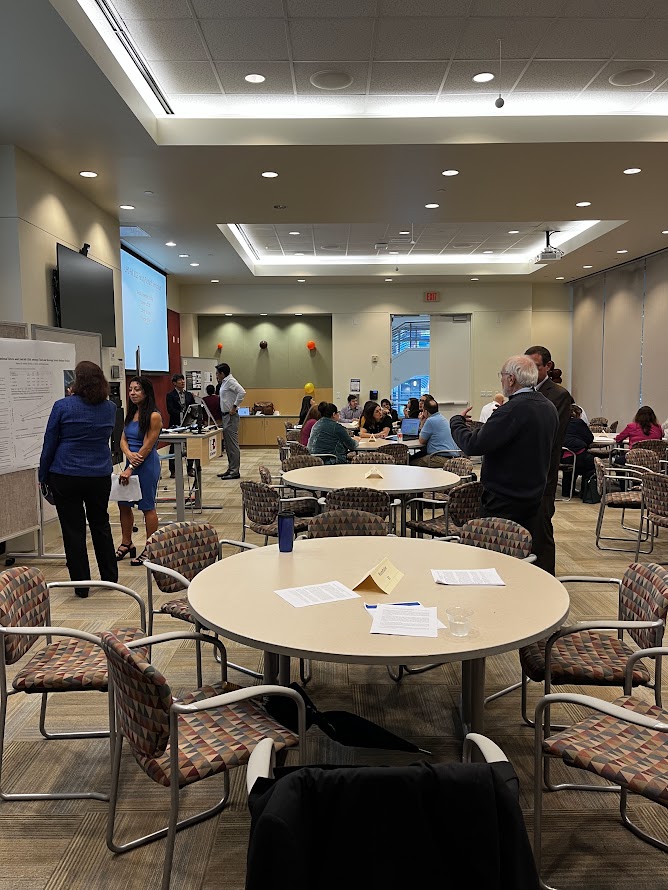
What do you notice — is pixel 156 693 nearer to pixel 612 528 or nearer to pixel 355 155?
pixel 355 155

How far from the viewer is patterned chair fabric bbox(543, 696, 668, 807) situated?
1.88 m

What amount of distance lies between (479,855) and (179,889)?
1447 millimetres

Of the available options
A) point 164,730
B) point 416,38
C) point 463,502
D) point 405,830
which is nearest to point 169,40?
point 416,38

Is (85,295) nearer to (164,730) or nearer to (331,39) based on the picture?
(331,39)

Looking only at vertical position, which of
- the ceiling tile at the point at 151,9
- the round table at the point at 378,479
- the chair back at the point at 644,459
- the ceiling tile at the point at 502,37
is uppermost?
the ceiling tile at the point at 151,9

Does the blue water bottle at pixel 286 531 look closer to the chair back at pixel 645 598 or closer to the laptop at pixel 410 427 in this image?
the chair back at pixel 645 598

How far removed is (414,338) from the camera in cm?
1686

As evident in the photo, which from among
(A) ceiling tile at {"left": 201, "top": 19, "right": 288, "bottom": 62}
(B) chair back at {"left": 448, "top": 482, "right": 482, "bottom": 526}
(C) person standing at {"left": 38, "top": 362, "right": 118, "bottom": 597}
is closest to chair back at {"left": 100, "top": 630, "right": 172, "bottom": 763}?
(C) person standing at {"left": 38, "top": 362, "right": 118, "bottom": 597}

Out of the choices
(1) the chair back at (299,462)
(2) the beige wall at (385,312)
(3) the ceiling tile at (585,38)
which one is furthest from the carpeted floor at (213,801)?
(2) the beige wall at (385,312)

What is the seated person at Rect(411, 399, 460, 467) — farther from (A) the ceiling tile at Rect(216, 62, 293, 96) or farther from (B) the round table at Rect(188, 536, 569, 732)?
(B) the round table at Rect(188, 536, 569, 732)

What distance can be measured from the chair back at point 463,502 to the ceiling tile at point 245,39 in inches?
136

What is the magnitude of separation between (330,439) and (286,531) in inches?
153

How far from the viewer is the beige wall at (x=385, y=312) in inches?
616

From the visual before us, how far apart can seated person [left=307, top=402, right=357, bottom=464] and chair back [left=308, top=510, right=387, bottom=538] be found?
315 cm
